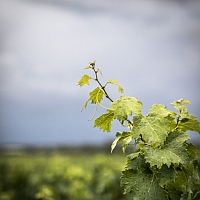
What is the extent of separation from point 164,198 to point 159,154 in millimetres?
233

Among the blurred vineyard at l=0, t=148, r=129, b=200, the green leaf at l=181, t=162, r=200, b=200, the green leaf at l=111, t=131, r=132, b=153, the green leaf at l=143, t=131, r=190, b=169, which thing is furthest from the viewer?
the blurred vineyard at l=0, t=148, r=129, b=200

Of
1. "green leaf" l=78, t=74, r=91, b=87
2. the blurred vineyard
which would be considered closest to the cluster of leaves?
"green leaf" l=78, t=74, r=91, b=87

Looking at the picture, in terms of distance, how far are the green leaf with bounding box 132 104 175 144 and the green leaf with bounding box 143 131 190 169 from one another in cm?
6

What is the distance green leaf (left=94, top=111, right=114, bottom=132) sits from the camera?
1960 millimetres

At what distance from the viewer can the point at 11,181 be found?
10547 mm

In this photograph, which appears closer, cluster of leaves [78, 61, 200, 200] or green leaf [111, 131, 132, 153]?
cluster of leaves [78, 61, 200, 200]

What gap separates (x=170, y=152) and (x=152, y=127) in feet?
0.52

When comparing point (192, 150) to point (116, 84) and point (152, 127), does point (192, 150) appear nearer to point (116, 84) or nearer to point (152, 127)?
point (152, 127)

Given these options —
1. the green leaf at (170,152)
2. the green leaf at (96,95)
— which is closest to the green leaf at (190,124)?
the green leaf at (170,152)

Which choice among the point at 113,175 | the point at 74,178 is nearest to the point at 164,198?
the point at 113,175

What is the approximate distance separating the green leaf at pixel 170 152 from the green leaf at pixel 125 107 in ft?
0.64

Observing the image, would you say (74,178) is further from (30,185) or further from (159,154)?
(159,154)

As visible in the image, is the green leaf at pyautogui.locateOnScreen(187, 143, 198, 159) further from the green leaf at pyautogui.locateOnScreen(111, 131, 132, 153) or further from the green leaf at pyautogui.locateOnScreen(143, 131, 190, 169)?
the green leaf at pyautogui.locateOnScreen(111, 131, 132, 153)

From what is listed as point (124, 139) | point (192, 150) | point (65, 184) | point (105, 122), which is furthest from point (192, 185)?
point (65, 184)
